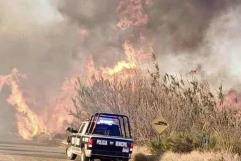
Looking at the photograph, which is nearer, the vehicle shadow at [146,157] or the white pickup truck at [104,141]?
the white pickup truck at [104,141]

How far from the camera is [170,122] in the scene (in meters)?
38.3

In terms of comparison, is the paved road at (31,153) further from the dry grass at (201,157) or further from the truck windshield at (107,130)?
the dry grass at (201,157)

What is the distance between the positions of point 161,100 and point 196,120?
3.04 metres

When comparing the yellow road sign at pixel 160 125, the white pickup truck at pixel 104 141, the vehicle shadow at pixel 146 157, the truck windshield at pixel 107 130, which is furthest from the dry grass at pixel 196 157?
the truck windshield at pixel 107 130

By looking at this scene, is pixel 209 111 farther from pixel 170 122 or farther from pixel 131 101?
pixel 131 101

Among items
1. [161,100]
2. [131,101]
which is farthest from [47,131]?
[161,100]

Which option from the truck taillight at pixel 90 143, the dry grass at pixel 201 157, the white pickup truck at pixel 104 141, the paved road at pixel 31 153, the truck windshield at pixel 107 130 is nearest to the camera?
the dry grass at pixel 201 157

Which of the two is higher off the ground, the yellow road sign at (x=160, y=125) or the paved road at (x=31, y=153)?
the yellow road sign at (x=160, y=125)

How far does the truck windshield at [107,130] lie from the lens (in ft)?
94.0

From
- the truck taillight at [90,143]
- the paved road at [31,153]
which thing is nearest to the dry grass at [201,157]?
the truck taillight at [90,143]

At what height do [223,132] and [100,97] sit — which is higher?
[100,97]

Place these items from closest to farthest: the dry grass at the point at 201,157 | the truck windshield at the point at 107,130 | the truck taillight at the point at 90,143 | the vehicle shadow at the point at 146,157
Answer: the dry grass at the point at 201,157
the truck taillight at the point at 90,143
the truck windshield at the point at 107,130
the vehicle shadow at the point at 146,157

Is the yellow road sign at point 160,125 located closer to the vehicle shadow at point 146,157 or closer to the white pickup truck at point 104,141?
the vehicle shadow at point 146,157

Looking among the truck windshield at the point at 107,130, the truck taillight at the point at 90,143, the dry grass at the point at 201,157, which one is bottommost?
the dry grass at the point at 201,157
